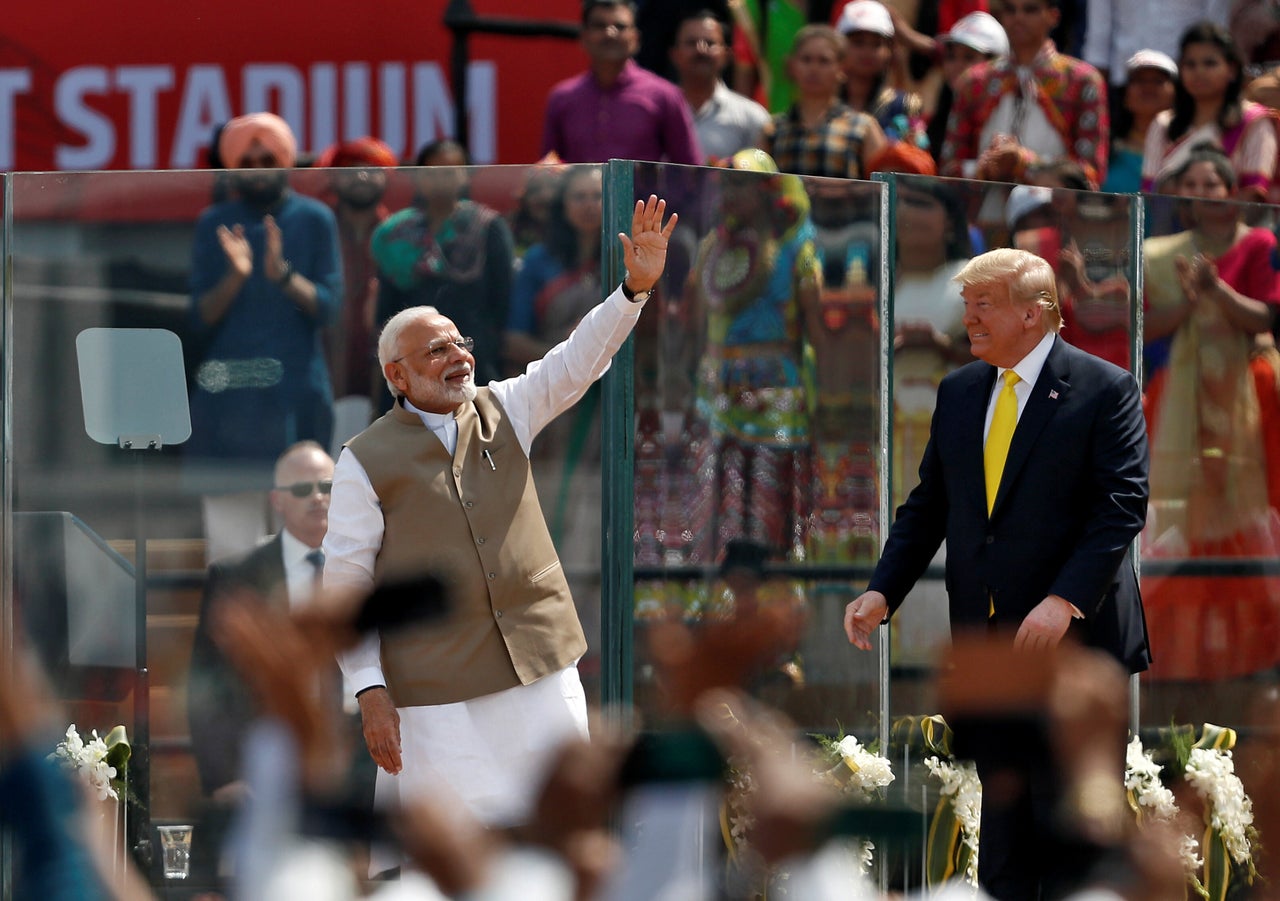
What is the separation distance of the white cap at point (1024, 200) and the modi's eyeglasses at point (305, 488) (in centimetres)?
206

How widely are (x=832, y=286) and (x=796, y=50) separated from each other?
1.46 metres

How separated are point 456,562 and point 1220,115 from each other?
3.53m

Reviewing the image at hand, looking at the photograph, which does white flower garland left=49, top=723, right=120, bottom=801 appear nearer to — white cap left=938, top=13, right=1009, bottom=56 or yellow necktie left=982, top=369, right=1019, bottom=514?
yellow necktie left=982, top=369, right=1019, bottom=514

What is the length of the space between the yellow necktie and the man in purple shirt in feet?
7.10

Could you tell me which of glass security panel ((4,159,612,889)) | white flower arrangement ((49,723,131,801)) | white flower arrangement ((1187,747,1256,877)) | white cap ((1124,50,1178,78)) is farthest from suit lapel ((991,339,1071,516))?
white cap ((1124,50,1178,78))

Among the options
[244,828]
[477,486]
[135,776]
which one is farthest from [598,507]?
[244,828]

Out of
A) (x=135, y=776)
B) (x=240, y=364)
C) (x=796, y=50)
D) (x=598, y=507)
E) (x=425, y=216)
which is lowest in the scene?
(x=135, y=776)

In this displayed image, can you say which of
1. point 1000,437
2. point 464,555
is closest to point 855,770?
point 1000,437

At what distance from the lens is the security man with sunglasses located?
588cm

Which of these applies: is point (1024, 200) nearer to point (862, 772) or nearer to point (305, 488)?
point (862, 772)

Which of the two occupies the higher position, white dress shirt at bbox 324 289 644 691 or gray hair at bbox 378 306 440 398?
gray hair at bbox 378 306 440 398

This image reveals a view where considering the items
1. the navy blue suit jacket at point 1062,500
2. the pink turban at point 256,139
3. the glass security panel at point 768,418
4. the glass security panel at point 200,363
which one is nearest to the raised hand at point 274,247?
the glass security panel at point 200,363

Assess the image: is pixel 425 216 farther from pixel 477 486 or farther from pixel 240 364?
pixel 477 486

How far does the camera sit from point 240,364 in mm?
6000
